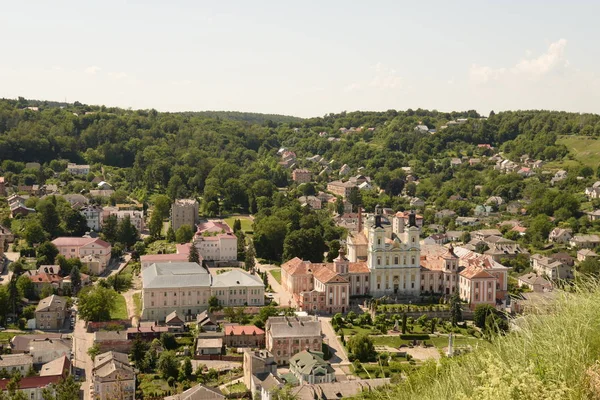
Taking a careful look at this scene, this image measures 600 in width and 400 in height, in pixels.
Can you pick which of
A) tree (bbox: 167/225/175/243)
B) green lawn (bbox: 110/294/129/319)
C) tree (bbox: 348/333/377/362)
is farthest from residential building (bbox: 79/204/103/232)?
tree (bbox: 348/333/377/362)

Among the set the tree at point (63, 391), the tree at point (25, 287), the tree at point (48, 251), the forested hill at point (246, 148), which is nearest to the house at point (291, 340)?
the tree at point (63, 391)

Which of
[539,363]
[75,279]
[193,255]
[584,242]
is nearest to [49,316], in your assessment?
[75,279]

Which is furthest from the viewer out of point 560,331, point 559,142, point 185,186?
point 559,142

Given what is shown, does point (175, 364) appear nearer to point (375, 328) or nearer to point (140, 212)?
point (375, 328)

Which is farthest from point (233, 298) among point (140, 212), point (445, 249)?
point (140, 212)

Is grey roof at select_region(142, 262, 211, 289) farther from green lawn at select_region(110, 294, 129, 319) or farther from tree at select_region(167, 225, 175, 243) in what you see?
tree at select_region(167, 225, 175, 243)

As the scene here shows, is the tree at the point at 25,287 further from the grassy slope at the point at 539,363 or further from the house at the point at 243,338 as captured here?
the grassy slope at the point at 539,363
